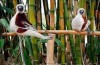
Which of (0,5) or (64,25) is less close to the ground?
(0,5)

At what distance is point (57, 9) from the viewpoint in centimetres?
326

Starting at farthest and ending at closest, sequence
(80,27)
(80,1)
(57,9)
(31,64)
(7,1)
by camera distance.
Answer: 1. (7,1)
2. (57,9)
3. (80,1)
4. (31,64)
5. (80,27)

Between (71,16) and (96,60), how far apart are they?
561 mm

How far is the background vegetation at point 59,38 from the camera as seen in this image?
9.33ft

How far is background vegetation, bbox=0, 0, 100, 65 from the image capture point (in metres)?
2.84

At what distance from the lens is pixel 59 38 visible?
3.30m

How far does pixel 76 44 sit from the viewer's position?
3.04 meters

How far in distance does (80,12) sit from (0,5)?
1064 millimetres

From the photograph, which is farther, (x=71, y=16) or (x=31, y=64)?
(x=71, y=16)

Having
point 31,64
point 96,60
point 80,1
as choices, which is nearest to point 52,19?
point 80,1

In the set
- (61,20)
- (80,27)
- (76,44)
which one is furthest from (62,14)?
(80,27)

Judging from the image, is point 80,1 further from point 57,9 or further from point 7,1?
point 7,1

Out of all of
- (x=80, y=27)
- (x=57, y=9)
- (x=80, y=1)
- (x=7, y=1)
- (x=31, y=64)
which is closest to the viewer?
(x=80, y=27)

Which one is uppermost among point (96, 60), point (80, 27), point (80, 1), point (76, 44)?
point (80, 1)
